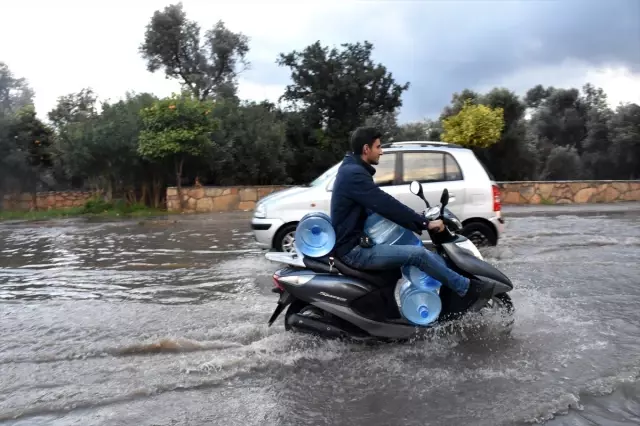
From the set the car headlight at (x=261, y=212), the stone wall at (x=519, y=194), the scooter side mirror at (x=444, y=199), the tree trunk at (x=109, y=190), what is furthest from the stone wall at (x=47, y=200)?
the scooter side mirror at (x=444, y=199)

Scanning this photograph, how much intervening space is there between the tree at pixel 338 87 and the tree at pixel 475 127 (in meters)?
4.56

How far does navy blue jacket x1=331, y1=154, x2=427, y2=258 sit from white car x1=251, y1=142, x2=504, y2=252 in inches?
183

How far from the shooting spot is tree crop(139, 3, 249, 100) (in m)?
26.3

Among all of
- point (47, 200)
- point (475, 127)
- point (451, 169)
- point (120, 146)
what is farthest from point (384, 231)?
point (47, 200)

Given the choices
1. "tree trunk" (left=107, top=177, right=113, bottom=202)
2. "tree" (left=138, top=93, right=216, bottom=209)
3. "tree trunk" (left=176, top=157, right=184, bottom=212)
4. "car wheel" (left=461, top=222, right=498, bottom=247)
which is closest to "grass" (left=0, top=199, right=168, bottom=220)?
"tree trunk" (left=107, top=177, right=113, bottom=202)

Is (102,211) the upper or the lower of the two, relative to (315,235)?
lower

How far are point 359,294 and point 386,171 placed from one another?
5.18 meters

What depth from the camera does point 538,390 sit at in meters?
4.46

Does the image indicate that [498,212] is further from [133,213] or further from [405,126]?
[405,126]

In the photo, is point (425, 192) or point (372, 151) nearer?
point (372, 151)

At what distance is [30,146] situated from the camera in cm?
2456

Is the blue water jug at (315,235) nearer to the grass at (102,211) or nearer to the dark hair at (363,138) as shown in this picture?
the dark hair at (363,138)

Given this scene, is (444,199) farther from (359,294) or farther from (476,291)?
(359,294)

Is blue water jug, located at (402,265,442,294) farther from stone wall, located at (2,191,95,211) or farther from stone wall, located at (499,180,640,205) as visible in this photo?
stone wall, located at (2,191,95,211)
